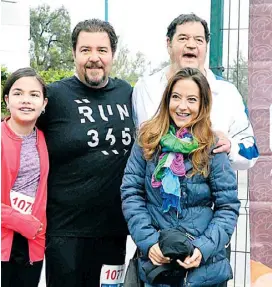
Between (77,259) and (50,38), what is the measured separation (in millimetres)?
22678

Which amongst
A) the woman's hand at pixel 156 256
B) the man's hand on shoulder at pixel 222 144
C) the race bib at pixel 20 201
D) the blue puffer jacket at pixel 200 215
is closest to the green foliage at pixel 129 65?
the race bib at pixel 20 201

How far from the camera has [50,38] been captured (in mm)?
25062

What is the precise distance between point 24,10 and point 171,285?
3337 mm

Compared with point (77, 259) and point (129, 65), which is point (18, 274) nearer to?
point (77, 259)

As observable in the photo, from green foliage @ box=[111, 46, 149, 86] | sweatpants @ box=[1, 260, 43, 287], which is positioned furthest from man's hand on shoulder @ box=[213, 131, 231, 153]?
green foliage @ box=[111, 46, 149, 86]

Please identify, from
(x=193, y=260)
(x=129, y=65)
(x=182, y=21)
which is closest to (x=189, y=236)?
(x=193, y=260)

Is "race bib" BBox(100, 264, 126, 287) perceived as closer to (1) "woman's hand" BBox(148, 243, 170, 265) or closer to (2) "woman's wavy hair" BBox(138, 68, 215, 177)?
(1) "woman's hand" BBox(148, 243, 170, 265)

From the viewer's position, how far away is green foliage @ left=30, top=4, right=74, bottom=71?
23875mm

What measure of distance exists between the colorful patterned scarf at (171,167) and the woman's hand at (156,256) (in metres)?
0.16

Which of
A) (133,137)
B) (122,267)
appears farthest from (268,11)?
(122,267)

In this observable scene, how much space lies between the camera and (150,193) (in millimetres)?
2740

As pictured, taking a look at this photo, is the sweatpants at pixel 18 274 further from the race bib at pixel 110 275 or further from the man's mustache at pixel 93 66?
the man's mustache at pixel 93 66

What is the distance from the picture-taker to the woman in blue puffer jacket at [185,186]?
8.72 ft

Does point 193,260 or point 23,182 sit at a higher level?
point 23,182
